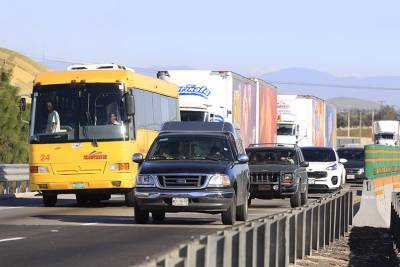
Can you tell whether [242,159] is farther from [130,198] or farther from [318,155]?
[318,155]

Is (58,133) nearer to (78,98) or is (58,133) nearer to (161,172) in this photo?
(78,98)

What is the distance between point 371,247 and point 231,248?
13.1 meters

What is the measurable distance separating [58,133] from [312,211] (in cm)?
936

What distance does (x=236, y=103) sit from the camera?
36938mm

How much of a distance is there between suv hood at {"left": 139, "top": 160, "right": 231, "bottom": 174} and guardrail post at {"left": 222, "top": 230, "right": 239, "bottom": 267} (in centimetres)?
930

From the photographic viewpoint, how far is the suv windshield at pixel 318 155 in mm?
37750

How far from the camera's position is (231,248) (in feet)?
30.7

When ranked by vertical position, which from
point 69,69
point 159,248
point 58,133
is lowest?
point 159,248

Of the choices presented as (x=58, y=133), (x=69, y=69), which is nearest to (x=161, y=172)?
(x=58, y=133)

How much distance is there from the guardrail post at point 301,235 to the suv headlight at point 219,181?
9.82 ft

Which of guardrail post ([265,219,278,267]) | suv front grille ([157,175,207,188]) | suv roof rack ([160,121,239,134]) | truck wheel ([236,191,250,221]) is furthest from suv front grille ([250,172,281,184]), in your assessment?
guardrail post ([265,219,278,267])

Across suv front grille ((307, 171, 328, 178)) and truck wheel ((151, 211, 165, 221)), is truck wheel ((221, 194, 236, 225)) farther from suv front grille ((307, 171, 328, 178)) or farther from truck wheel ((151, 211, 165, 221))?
suv front grille ((307, 171, 328, 178))

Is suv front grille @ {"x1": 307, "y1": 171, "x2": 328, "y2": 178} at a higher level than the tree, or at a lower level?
lower

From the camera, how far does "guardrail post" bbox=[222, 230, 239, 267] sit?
29.8 feet
